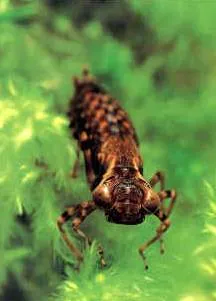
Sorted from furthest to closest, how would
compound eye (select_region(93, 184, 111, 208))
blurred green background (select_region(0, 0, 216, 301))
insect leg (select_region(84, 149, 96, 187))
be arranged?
insect leg (select_region(84, 149, 96, 187)) → compound eye (select_region(93, 184, 111, 208)) → blurred green background (select_region(0, 0, 216, 301))

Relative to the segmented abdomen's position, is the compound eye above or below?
below

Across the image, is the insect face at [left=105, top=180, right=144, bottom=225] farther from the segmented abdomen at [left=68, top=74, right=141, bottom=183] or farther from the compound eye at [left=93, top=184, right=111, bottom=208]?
the segmented abdomen at [left=68, top=74, right=141, bottom=183]

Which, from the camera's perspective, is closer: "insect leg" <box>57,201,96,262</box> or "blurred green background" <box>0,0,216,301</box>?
"blurred green background" <box>0,0,216,301</box>

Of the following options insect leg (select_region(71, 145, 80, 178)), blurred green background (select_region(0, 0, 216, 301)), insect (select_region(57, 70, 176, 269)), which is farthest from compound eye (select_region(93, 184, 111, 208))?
insect leg (select_region(71, 145, 80, 178))

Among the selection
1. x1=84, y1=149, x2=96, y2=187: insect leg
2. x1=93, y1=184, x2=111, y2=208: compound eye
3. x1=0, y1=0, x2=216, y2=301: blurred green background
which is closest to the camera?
x1=0, y1=0, x2=216, y2=301: blurred green background

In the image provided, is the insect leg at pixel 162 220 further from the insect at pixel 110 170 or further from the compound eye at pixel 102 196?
the compound eye at pixel 102 196
